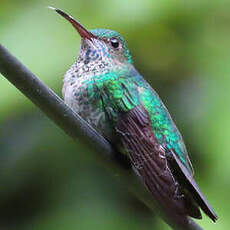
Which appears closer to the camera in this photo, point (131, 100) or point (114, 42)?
point (131, 100)

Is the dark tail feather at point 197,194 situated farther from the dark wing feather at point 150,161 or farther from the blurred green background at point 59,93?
the blurred green background at point 59,93

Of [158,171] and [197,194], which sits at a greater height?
[158,171]

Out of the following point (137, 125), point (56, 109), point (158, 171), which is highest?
point (56, 109)

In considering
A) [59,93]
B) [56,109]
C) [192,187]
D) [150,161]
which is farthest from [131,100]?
[56,109]

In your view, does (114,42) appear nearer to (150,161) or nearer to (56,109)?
(150,161)

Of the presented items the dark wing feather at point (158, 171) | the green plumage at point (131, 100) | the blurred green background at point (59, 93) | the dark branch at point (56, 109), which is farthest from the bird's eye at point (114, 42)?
the dark branch at point (56, 109)

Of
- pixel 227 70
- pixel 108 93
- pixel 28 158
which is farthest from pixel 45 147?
pixel 227 70

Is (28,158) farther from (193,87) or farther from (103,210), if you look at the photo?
(193,87)

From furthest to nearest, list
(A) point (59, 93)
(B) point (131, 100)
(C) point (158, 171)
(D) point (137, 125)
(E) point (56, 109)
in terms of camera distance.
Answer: (A) point (59, 93)
(B) point (131, 100)
(D) point (137, 125)
(C) point (158, 171)
(E) point (56, 109)

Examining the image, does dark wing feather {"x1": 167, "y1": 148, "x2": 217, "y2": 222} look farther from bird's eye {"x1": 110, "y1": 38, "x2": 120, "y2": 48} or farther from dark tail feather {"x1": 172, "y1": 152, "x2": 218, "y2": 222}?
bird's eye {"x1": 110, "y1": 38, "x2": 120, "y2": 48}
